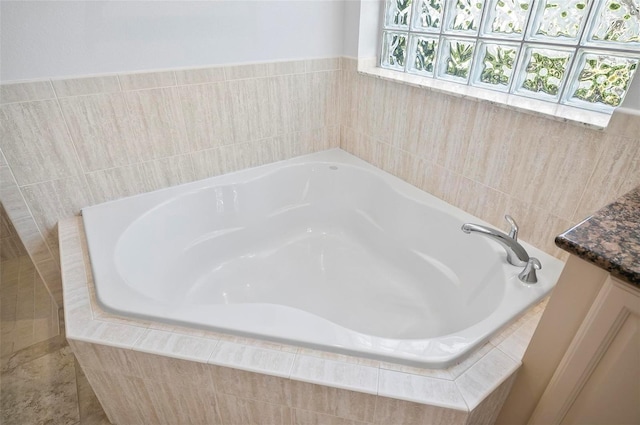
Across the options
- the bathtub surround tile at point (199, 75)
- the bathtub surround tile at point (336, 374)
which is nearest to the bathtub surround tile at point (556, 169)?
Result: the bathtub surround tile at point (336, 374)

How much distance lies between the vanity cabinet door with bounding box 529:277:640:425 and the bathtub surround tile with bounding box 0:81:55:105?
1691 millimetres

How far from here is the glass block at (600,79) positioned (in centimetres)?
106

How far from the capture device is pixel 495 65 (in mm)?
1354

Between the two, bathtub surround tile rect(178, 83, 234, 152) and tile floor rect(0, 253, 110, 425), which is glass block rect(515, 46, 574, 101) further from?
tile floor rect(0, 253, 110, 425)

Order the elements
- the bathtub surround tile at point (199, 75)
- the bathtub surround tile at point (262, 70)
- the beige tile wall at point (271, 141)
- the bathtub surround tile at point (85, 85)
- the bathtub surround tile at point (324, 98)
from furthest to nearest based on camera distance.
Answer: the bathtub surround tile at point (324, 98)
the bathtub surround tile at point (262, 70)
the bathtub surround tile at point (199, 75)
the bathtub surround tile at point (85, 85)
the beige tile wall at point (271, 141)

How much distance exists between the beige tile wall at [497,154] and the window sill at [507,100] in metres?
0.02

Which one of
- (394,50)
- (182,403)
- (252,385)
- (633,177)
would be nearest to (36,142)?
(182,403)

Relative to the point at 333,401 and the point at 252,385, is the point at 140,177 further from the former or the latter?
the point at 333,401

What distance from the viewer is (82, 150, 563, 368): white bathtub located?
0.99m

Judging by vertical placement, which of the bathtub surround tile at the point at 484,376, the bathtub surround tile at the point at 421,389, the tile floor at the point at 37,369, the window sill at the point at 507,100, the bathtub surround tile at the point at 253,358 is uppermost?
the window sill at the point at 507,100

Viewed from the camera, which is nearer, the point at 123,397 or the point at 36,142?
the point at 123,397

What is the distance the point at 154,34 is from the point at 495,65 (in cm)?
132

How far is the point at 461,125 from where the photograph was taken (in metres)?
1.38

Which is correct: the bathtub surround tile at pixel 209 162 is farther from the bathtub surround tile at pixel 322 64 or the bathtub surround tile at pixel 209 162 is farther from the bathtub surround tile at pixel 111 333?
the bathtub surround tile at pixel 111 333
